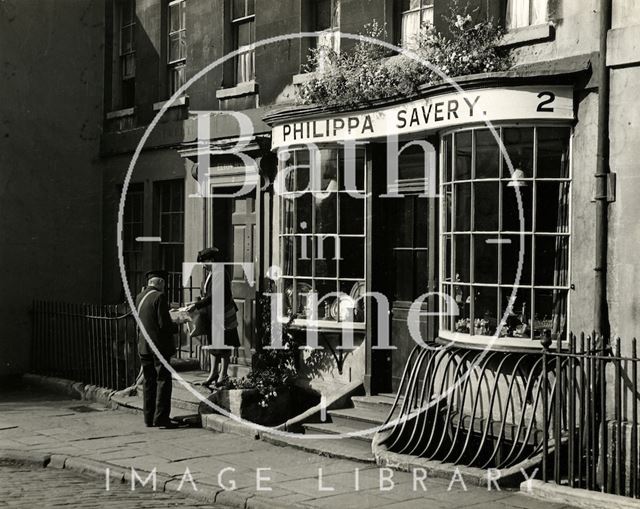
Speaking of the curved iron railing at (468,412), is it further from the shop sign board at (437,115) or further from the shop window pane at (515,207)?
the shop sign board at (437,115)

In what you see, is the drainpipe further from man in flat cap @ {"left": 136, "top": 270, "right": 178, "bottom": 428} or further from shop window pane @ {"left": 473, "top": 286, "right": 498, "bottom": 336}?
man in flat cap @ {"left": 136, "top": 270, "right": 178, "bottom": 428}

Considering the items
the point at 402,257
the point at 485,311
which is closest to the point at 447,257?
the point at 485,311

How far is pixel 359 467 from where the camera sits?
9.42 meters

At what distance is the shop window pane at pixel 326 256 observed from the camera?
12023mm

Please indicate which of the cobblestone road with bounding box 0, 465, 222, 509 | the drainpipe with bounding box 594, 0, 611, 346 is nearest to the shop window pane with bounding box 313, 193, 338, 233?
the drainpipe with bounding box 594, 0, 611, 346

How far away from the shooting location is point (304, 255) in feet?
40.3

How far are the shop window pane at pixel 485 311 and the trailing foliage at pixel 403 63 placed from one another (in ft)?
7.80

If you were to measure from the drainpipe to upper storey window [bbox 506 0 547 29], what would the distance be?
37.2 inches

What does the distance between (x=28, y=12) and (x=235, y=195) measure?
5.40m

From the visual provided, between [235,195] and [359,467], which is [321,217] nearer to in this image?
[235,195]

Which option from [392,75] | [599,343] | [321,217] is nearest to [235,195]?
[321,217]

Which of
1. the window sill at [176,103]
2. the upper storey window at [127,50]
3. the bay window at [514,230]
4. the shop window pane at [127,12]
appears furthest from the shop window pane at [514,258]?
the shop window pane at [127,12]

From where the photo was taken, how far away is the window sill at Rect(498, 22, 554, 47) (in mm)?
9836

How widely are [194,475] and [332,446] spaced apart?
1691 mm
